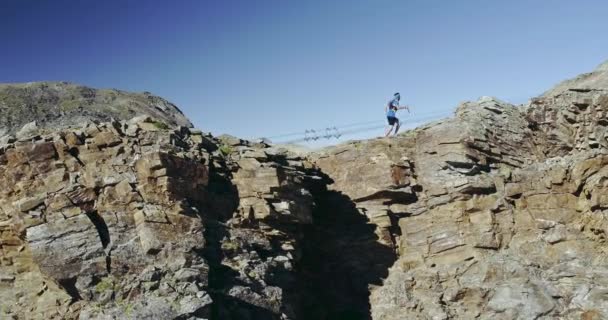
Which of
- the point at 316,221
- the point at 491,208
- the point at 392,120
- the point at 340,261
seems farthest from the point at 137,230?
the point at 491,208

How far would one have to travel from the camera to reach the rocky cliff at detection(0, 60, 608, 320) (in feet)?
74.2

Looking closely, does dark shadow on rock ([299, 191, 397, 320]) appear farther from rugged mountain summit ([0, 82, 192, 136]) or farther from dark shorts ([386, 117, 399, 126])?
rugged mountain summit ([0, 82, 192, 136])

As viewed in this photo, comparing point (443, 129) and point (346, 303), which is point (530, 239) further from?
point (346, 303)

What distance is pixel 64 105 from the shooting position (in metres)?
64.8

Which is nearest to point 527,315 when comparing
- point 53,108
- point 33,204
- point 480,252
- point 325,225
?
point 480,252

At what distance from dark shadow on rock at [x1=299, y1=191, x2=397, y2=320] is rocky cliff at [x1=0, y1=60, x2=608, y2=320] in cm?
9

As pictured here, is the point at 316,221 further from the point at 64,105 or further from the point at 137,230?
the point at 64,105

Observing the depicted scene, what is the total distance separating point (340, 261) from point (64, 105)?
47069 millimetres

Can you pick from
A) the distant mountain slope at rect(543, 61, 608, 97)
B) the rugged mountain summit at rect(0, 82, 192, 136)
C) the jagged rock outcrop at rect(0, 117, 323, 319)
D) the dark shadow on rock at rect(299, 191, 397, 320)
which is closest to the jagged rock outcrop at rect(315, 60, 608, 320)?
the dark shadow on rock at rect(299, 191, 397, 320)

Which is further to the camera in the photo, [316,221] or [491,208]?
[316,221]

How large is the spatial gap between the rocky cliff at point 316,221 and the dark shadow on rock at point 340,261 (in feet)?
0.29

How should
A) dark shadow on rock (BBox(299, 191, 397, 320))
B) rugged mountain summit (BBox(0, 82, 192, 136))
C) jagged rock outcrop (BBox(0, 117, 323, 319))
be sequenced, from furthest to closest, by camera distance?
rugged mountain summit (BBox(0, 82, 192, 136)) < dark shadow on rock (BBox(299, 191, 397, 320)) < jagged rock outcrop (BBox(0, 117, 323, 319))

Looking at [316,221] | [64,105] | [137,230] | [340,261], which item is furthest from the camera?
[64,105]

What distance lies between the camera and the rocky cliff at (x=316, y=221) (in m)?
22.6
